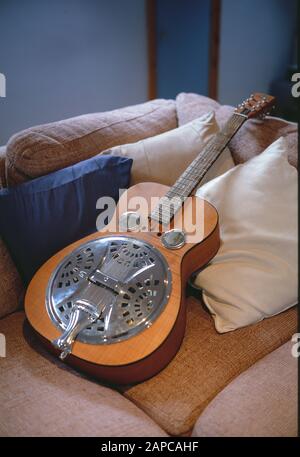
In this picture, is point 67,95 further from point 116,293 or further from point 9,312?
point 116,293

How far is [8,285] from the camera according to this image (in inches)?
43.4

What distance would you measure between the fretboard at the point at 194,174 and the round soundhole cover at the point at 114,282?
0.12 meters

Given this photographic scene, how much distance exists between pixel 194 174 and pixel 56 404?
0.72 metres

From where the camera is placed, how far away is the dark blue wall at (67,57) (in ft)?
6.59

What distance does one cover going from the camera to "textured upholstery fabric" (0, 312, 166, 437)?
777 mm

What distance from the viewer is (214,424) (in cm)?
Answer: 77

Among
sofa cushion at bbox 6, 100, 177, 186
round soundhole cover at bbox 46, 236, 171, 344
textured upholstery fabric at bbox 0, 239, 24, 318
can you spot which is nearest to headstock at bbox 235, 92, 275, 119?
sofa cushion at bbox 6, 100, 177, 186

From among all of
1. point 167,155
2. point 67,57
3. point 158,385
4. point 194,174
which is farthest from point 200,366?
point 67,57

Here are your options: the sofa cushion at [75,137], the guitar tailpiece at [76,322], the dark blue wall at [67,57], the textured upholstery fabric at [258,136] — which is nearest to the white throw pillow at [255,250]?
the textured upholstery fabric at [258,136]

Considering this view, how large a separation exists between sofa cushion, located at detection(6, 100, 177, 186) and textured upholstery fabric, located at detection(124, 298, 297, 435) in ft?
2.07

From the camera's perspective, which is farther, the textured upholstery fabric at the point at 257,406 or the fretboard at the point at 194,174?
the fretboard at the point at 194,174

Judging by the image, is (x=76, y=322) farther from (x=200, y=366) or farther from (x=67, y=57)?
(x=67, y=57)

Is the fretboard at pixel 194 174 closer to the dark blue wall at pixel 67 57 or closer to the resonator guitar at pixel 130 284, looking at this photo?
the resonator guitar at pixel 130 284

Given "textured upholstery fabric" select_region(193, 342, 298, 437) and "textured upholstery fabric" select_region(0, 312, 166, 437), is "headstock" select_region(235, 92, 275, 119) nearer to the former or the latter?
"textured upholstery fabric" select_region(193, 342, 298, 437)
